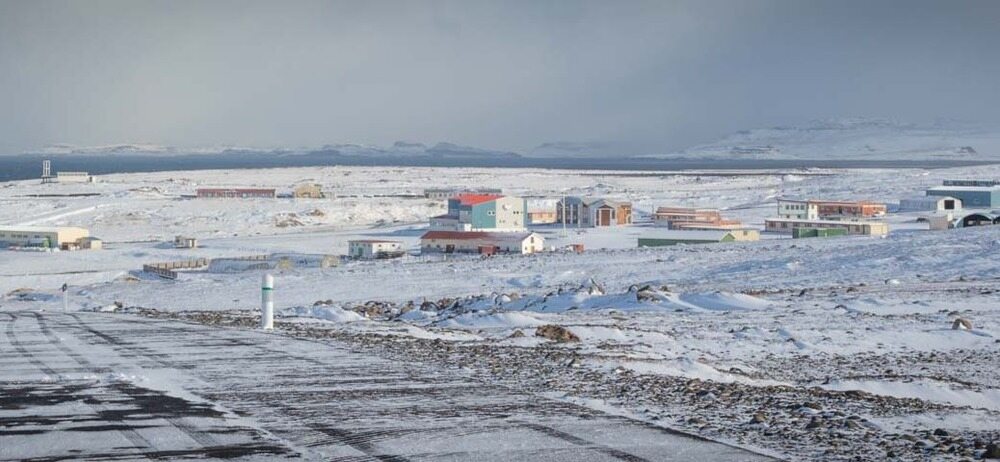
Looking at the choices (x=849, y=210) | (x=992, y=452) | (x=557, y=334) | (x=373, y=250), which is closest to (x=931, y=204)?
(x=849, y=210)

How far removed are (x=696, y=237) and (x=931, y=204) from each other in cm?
2213

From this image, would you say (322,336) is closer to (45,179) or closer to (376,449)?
(376,449)

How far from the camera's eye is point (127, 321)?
1448cm

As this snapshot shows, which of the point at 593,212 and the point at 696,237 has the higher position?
the point at 593,212

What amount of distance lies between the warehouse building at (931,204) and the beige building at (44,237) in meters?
37.1

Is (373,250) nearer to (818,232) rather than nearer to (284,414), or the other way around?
(818,232)

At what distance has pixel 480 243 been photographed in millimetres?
41156

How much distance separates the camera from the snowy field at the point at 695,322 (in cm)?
738

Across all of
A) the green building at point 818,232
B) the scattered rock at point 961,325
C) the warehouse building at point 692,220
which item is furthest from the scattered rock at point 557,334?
the warehouse building at point 692,220

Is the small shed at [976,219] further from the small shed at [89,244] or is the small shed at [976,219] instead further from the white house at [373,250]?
the small shed at [89,244]

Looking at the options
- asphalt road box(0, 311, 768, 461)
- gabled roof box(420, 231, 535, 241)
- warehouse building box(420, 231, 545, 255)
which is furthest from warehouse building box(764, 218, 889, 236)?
asphalt road box(0, 311, 768, 461)

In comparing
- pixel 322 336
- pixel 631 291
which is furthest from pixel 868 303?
pixel 322 336

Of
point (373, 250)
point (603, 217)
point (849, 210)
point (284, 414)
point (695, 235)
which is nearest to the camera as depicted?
point (284, 414)

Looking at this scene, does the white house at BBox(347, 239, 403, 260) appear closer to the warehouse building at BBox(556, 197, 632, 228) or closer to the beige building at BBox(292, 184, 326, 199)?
the warehouse building at BBox(556, 197, 632, 228)
